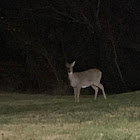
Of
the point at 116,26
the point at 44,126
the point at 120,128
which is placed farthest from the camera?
the point at 116,26

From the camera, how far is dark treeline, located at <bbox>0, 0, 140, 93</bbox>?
21109mm

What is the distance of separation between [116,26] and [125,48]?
1.19 metres

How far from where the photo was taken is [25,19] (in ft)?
72.1

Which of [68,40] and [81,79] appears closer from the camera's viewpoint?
[81,79]

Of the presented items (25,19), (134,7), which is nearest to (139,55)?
(134,7)

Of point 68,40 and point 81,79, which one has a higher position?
point 68,40

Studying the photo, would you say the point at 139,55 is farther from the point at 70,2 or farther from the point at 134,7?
the point at 70,2

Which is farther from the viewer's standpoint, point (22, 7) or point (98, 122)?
point (22, 7)

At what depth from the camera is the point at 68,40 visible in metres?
21.9

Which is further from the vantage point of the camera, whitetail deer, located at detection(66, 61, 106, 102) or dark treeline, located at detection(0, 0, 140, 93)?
dark treeline, located at detection(0, 0, 140, 93)

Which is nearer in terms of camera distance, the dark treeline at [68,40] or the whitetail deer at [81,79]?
the whitetail deer at [81,79]

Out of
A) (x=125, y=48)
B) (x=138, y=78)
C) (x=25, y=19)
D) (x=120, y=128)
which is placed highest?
(x=25, y=19)

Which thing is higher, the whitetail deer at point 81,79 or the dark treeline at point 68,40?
the dark treeline at point 68,40

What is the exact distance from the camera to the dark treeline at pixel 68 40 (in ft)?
69.3
